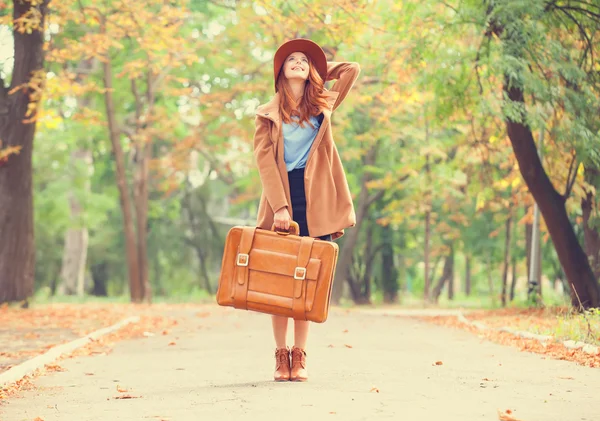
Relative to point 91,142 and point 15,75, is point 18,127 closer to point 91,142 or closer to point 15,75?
point 15,75

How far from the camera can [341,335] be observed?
1366cm

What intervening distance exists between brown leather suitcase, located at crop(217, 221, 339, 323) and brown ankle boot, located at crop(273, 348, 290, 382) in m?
0.57

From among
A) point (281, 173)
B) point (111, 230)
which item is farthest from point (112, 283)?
point (281, 173)

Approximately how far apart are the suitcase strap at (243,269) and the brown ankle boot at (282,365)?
63 centimetres

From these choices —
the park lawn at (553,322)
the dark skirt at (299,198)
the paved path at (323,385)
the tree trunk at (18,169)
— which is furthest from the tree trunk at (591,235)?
the dark skirt at (299,198)

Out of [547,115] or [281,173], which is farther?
[547,115]

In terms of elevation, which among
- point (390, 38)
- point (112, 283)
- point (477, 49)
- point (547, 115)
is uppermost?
point (390, 38)

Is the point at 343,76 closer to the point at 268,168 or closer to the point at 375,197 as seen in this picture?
the point at 268,168

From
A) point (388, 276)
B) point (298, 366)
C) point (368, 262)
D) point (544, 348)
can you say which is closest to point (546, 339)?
point (544, 348)

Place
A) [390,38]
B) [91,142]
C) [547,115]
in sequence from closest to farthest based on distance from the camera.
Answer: [547,115] < [390,38] < [91,142]

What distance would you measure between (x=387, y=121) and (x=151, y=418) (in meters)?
23.4

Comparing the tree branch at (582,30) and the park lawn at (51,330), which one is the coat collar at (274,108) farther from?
the tree branch at (582,30)

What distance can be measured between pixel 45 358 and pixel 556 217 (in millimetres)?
10160

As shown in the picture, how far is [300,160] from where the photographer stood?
7.60 metres
